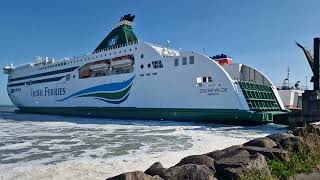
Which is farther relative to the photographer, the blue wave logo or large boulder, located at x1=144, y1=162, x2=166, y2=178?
the blue wave logo

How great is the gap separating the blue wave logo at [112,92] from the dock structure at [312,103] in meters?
13.7

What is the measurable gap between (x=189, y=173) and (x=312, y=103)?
1807 centimetres

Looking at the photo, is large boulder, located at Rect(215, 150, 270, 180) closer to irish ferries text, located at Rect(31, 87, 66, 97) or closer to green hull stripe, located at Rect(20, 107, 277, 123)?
green hull stripe, located at Rect(20, 107, 277, 123)

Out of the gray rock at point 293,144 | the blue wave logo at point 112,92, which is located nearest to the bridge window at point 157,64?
the blue wave logo at point 112,92

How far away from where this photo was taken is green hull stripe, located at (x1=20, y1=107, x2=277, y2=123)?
23000 mm

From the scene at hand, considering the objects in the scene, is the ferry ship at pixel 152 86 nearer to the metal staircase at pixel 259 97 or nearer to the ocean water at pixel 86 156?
the metal staircase at pixel 259 97

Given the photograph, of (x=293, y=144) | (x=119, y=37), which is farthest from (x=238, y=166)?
(x=119, y=37)

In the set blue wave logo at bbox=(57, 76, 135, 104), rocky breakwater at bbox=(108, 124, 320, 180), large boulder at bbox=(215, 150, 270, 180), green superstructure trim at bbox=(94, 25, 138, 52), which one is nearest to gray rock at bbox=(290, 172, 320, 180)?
rocky breakwater at bbox=(108, 124, 320, 180)

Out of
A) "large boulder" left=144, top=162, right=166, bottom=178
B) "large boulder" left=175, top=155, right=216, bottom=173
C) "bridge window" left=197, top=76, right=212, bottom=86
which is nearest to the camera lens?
"large boulder" left=144, top=162, right=166, bottom=178

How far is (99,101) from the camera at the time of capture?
105 ft

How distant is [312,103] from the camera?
20484 millimetres

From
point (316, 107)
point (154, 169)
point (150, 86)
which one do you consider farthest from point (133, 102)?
point (154, 169)

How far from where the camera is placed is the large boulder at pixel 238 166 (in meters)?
4.69

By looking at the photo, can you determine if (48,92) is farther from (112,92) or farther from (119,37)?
(112,92)
